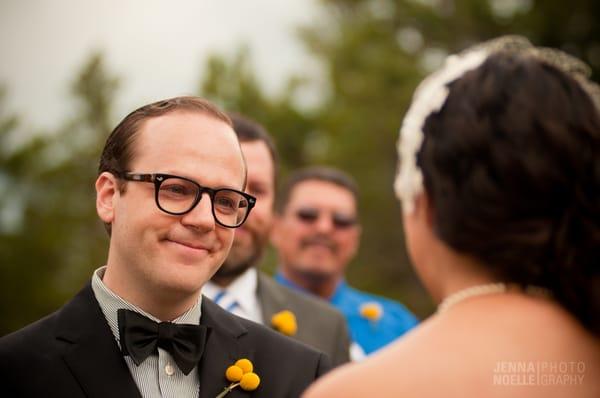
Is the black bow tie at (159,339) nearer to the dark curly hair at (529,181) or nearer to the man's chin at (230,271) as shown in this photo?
the dark curly hair at (529,181)

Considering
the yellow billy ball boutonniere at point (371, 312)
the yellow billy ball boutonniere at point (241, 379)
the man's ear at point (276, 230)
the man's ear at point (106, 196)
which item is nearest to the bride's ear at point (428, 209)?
the yellow billy ball boutonniere at point (241, 379)

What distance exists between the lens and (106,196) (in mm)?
3383

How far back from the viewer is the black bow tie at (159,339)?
3061 millimetres

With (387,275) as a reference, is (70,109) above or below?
above

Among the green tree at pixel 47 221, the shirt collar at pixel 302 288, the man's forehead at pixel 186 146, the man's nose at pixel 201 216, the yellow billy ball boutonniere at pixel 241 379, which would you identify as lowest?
the green tree at pixel 47 221

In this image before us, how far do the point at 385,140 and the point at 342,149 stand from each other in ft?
4.04

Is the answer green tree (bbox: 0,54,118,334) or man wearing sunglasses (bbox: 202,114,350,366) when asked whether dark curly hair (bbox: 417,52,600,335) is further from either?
green tree (bbox: 0,54,118,334)

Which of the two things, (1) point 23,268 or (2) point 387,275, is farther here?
(1) point 23,268

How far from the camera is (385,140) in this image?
21297 mm

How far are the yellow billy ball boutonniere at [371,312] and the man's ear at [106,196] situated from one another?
375 cm

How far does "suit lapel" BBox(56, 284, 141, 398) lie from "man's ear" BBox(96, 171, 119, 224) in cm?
37

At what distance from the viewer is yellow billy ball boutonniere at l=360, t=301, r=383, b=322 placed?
6.73 m

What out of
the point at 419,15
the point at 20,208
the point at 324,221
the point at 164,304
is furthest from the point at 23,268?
the point at 164,304

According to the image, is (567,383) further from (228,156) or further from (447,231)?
(228,156)
